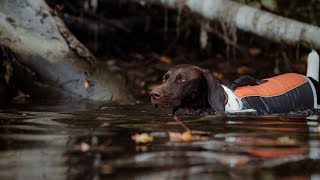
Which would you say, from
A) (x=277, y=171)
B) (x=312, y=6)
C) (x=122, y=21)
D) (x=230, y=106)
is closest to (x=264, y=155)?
(x=277, y=171)

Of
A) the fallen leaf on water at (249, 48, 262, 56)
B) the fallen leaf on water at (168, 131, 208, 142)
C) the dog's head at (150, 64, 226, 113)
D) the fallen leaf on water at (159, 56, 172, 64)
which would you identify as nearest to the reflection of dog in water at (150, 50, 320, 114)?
the dog's head at (150, 64, 226, 113)

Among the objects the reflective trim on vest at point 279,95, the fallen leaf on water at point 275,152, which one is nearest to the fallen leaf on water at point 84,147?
the fallen leaf on water at point 275,152

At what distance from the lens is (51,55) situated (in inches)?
333

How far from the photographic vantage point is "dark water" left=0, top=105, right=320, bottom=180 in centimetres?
297

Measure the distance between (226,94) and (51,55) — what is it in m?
3.03

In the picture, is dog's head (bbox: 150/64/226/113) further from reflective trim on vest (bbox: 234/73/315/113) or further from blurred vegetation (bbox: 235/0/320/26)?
blurred vegetation (bbox: 235/0/320/26)

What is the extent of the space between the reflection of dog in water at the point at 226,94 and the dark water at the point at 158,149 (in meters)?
0.66

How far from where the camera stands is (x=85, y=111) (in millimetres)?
6586

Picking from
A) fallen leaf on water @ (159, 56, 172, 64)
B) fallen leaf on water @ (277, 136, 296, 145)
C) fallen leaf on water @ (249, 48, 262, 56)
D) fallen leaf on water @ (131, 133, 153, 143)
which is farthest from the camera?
fallen leaf on water @ (249, 48, 262, 56)

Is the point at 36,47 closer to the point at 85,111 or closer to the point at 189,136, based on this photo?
the point at 85,111

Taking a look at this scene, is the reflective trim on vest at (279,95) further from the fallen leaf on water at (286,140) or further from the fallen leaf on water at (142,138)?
the fallen leaf on water at (142,138)

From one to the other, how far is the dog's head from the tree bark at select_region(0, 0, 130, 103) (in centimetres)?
198

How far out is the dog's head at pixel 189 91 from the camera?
6.23m

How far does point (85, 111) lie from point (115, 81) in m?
2.13
